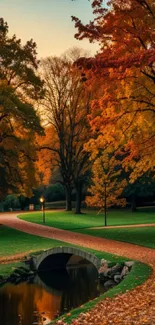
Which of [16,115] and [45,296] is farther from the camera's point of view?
[16,115]

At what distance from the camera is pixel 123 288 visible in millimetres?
12203

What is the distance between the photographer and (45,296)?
1664 centimetres

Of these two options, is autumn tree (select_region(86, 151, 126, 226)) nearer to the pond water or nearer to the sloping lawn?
the sloping lawn

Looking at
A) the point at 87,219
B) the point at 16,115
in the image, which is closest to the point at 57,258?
the point at 16,115

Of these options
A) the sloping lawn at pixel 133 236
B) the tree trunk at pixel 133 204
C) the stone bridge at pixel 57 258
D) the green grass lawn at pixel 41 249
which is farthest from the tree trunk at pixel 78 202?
the stone bridge at pixel 57 258

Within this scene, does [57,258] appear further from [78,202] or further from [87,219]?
[78,202]

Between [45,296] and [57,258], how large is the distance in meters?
5.17

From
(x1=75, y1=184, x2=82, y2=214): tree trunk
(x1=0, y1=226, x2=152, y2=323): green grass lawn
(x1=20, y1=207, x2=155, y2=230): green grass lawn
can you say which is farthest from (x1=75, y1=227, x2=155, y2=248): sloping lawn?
(x1=75, y1=184, x2=82, y2=214): tree trunk

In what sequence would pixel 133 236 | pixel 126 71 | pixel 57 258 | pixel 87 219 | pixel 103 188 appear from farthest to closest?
pixel 87 219 < pixel 103 188 < pixel 133 236 < pixel 57 258 < pixel 126 71

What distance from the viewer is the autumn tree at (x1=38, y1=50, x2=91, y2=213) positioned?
44594 millimetres

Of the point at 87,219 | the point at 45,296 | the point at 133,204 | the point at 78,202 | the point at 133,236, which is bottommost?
the point at 45,296

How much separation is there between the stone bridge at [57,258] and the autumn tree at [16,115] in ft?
27.2

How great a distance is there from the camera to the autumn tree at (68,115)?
4459 cm

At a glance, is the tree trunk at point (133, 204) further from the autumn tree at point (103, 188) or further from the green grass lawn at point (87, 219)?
the autumn tree at point (103, 188)
